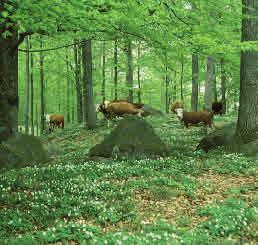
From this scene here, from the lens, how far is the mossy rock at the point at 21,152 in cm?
1451

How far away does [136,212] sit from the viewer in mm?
9422

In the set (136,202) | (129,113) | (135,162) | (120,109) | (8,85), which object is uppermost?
(8,85)

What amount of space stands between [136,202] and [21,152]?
6.96 m

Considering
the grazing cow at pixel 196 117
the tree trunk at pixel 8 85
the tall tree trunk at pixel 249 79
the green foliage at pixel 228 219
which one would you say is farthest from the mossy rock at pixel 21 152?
the grazing cow at pixel 196 117

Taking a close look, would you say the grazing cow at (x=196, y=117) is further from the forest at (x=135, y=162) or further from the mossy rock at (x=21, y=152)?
the mossy rock at (x=21, y=152)

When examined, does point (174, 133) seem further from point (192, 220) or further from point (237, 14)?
point (192, 220)

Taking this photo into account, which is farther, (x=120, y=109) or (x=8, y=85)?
(x=120, y=109)

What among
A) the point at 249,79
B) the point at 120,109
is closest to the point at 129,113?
the point at 120,109

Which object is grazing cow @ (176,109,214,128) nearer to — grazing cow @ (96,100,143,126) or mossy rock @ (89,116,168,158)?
grazing cow @ (96,100,143,126)

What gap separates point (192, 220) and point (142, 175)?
3.72m

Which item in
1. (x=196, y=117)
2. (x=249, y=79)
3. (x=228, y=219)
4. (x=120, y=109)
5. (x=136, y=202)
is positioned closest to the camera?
(x=228, y=219)

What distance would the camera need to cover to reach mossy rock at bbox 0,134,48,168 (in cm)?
1451

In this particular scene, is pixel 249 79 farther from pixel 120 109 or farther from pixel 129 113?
pixel 120 109

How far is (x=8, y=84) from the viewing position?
46.5 ft
